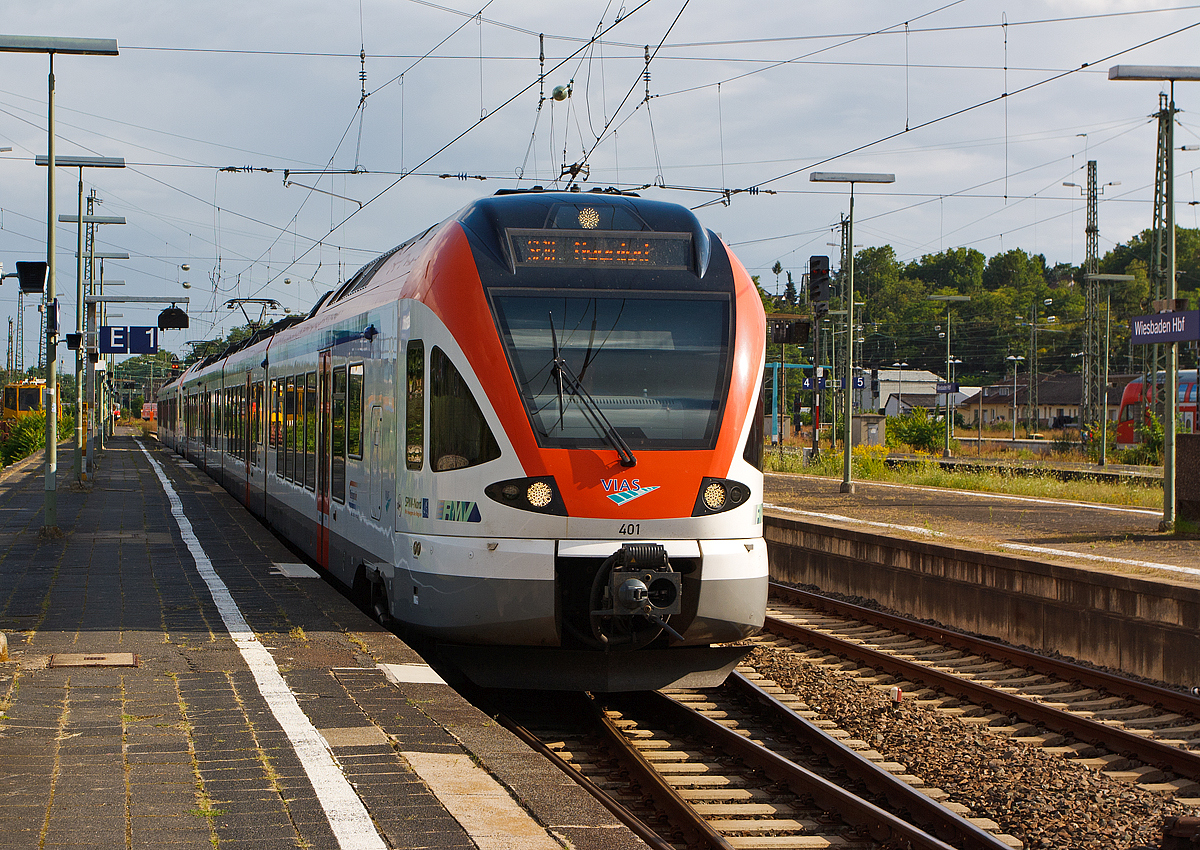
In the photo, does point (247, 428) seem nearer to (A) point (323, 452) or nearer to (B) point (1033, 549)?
(A) point (323, 452)

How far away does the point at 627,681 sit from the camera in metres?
7.90

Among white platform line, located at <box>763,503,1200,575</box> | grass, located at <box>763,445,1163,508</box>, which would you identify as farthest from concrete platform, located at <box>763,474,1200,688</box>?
grass, located at <box>763,445,1163,508</box>

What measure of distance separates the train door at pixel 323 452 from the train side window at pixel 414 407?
3.57 metres

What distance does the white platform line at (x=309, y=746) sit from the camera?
454 cm

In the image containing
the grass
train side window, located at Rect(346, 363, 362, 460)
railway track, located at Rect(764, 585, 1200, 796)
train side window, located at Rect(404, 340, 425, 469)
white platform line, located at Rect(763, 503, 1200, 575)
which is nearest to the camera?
railway track, located at Rect(764, 585, 1200, 796)

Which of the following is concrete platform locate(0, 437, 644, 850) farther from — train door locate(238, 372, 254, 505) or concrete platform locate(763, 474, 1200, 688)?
train door locate(238, 372, 254, 505)

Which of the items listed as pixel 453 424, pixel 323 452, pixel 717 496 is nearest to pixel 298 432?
pixel 323 452

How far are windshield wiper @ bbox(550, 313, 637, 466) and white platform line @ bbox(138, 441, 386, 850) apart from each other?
2.41m

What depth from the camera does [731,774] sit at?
23.3 feet

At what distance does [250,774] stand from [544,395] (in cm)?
329

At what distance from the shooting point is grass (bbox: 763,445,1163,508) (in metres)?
22.8

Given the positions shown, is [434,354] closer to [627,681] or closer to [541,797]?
[627,681]

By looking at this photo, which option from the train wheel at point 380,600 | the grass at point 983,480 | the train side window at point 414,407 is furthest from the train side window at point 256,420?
the train side window at point 414,407

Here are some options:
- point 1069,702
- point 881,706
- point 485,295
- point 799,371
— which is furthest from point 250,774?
point 799,371
